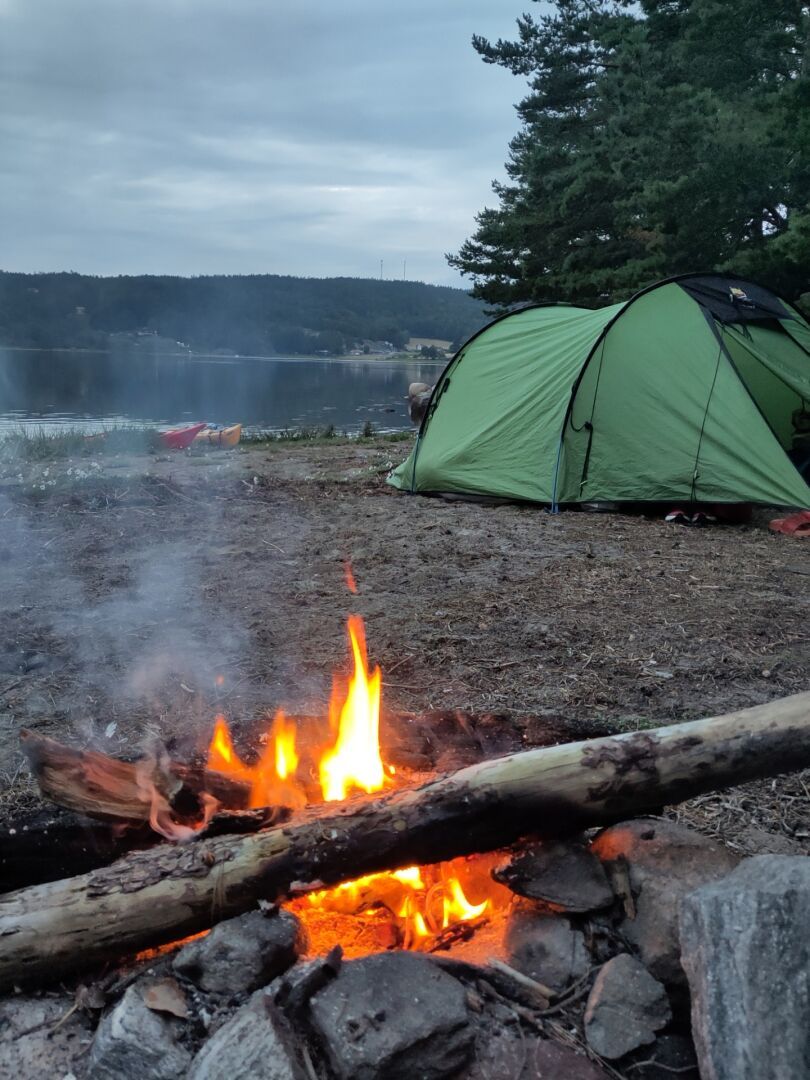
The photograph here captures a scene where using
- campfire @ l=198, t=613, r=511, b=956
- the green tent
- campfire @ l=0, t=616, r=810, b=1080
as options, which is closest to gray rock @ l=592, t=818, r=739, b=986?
campfire @ l=0, t=616, r=810, b=1080

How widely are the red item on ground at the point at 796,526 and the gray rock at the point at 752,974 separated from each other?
6648mm

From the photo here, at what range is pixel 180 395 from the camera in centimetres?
4591

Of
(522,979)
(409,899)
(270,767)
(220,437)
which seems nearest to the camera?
(522,979)

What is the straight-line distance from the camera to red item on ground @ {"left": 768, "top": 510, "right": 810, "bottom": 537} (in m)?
8.07

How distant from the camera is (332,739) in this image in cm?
326

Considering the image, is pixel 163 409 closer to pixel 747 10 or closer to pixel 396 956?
pixel 747 10

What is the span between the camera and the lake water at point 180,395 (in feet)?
104

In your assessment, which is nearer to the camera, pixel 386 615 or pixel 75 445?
pixel 386 615

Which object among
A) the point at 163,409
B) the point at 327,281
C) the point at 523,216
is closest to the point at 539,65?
the point at 523,216

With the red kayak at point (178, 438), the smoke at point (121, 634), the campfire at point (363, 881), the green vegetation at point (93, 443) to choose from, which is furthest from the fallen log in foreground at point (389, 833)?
the red kayak at point (178, 438)

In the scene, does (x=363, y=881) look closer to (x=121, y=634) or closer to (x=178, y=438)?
(x=121, y=634)

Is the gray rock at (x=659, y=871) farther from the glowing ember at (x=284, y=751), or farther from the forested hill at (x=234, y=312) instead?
the forested hill at (x=234, y=312)

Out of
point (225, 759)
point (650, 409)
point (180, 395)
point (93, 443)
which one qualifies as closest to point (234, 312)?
point (180, 395)

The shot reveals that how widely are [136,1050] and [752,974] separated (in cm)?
140
